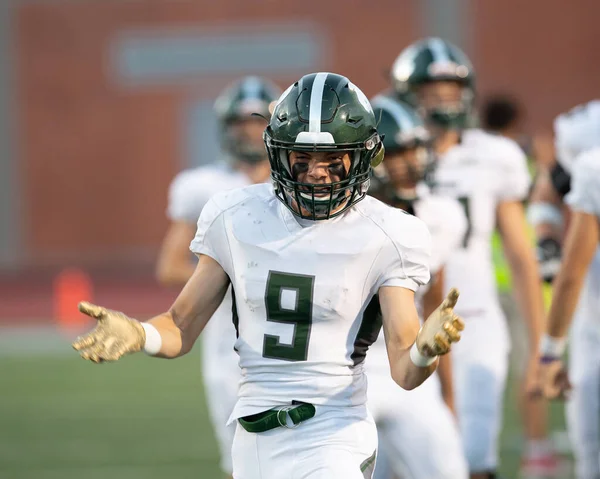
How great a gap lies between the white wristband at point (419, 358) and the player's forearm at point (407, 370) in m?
0.01

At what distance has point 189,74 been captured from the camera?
20812 millimetres

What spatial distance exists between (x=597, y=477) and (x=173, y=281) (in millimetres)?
1972

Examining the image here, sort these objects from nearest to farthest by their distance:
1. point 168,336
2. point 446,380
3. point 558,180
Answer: point 168,336
point 446,380
point 558,180

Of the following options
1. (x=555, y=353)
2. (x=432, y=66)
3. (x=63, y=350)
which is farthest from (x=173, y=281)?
(x=63, y=350)

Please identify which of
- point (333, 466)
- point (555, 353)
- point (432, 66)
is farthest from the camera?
point (432, 66)

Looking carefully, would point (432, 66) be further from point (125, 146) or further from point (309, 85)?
point (125, 146)

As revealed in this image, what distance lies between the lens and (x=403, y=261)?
3178mm

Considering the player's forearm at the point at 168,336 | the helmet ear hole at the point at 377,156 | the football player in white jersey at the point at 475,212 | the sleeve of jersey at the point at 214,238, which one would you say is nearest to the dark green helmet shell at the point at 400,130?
the football player in white jersey at the point at 475,212

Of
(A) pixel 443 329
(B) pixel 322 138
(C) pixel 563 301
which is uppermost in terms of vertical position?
(B) pixel 322 138

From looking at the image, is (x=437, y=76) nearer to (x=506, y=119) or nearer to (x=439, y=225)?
(x=439, y=225)

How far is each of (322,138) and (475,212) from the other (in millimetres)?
2303

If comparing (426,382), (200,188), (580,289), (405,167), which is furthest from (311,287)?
(200,188)

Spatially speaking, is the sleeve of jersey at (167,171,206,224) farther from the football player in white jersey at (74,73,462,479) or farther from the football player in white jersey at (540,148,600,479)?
the football player in white jersey at (74,73,462,479)

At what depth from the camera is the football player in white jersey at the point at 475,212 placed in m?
5.09
